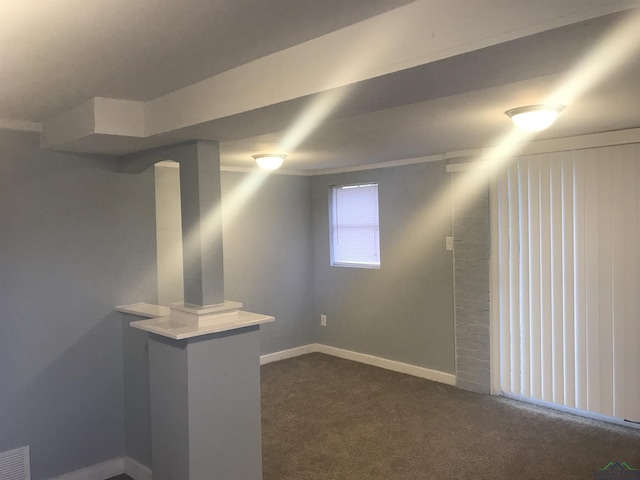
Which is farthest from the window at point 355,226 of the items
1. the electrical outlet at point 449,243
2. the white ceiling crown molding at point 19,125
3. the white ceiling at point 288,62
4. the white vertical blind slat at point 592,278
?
the white ceiling crown molding at point 19,125

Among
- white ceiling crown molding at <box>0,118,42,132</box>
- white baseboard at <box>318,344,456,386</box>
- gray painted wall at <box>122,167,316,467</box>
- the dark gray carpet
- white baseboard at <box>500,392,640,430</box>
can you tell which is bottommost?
the dark gray carpet

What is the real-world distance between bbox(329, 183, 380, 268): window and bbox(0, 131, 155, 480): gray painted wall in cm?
250

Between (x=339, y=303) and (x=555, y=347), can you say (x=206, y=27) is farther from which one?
(x=339, y=303)

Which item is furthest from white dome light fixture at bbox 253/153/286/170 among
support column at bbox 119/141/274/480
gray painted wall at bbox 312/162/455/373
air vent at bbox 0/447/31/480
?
air vent at bbox 0/447/31/480

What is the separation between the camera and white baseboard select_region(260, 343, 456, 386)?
4.84 metres

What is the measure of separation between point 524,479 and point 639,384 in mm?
1237

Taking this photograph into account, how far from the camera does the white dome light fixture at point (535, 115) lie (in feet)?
8.91

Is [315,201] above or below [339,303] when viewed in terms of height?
above

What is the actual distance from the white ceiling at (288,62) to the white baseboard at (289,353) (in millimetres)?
3086

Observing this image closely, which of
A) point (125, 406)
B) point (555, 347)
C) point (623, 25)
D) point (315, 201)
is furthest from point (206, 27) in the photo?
point (315, 201)

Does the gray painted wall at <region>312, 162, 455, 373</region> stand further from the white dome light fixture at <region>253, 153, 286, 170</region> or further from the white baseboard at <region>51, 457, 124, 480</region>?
the white baseboard at <region>51, 457, 124, 480</region>

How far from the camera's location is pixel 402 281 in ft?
16.8

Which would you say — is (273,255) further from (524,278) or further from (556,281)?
(556,281)

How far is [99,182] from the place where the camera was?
343 centimetres
